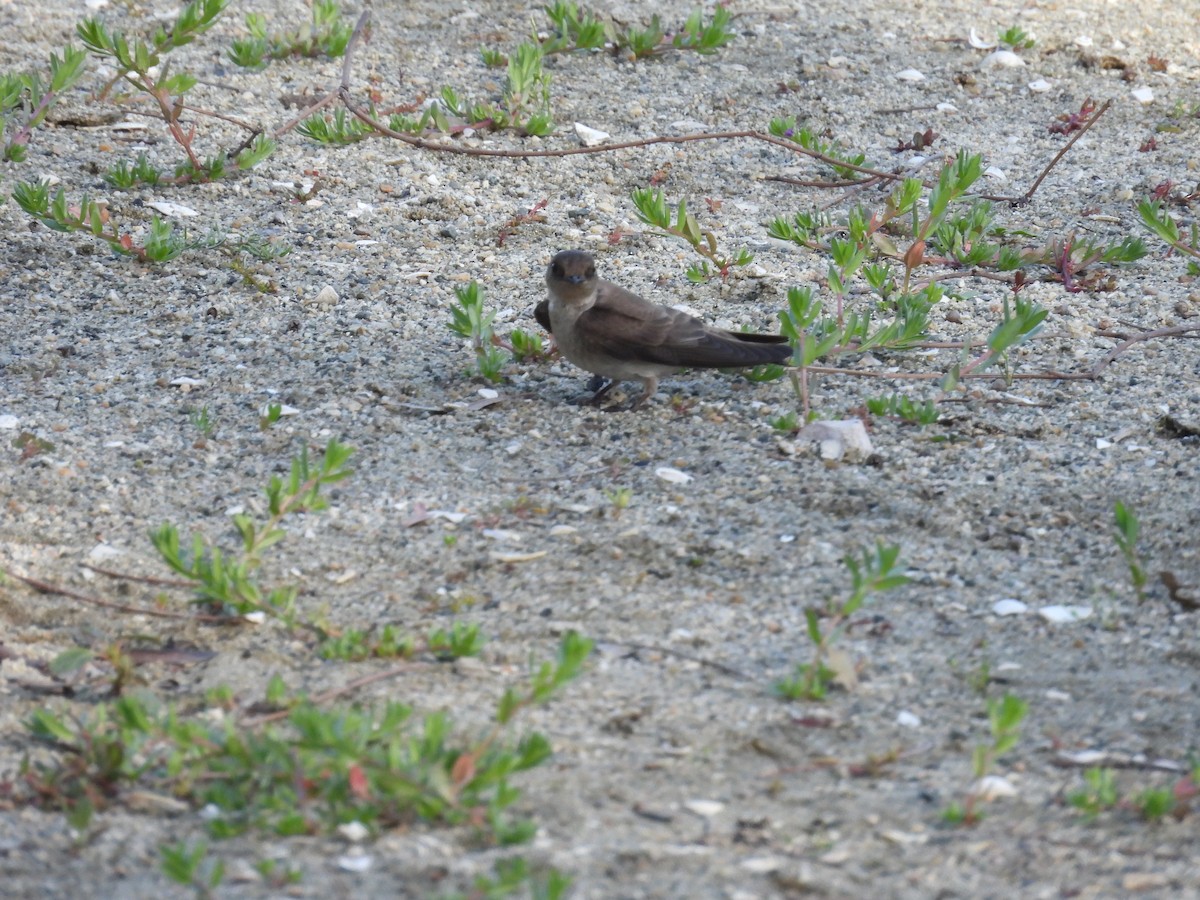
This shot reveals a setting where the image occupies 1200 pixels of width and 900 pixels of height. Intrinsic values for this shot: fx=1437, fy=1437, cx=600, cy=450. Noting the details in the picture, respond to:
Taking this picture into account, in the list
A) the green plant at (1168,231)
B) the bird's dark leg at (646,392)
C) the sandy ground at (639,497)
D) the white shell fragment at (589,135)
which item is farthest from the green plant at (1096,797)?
the white shell fragment at (589,135)

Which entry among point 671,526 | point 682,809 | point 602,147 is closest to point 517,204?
point 602,147

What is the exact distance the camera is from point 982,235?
245 inches

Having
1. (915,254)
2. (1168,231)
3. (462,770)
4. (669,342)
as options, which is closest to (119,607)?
(462,770)

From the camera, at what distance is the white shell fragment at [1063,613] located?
3.73 meters

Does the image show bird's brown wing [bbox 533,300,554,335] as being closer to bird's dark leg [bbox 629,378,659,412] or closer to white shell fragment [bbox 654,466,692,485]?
bird's dark leg [bbox 629,378,659,412]

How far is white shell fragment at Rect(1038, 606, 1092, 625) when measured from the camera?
373cm

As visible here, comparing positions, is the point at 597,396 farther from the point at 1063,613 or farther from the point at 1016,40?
the point at 1016,40

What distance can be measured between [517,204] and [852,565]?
11.8ft

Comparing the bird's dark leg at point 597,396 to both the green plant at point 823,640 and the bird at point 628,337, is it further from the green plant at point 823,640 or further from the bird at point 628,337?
the green plant at point 823,640

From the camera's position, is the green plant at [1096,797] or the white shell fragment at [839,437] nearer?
the green plant at [1096,797]

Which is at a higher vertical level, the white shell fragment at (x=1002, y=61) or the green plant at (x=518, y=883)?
the white shell fragment at (x=1002, y=61)

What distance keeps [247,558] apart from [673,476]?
1.39m

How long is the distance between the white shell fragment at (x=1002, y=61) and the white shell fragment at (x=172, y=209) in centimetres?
456

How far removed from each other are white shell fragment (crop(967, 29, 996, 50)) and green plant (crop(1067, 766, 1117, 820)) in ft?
20.9
